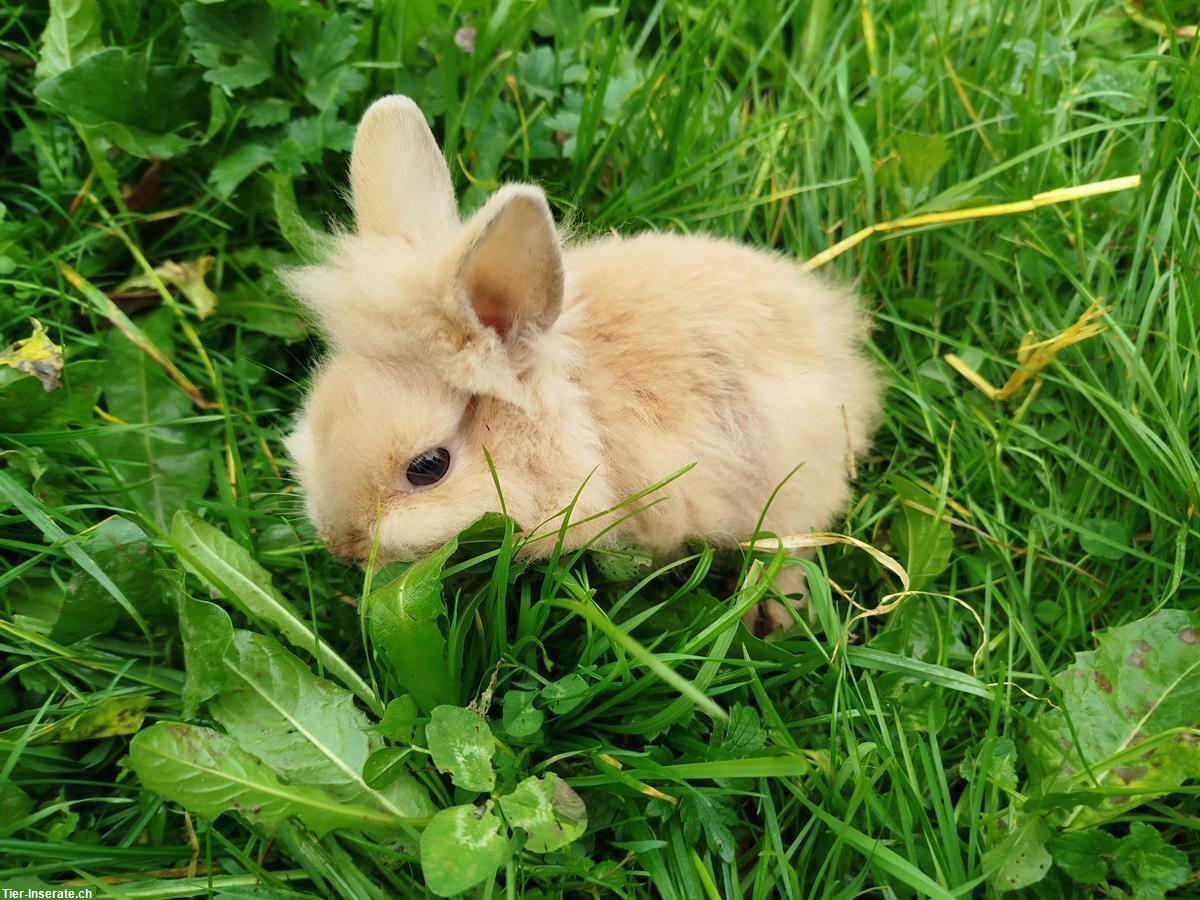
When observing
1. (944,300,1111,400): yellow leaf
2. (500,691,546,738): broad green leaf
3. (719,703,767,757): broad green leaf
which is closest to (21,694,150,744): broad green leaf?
(500,691,546,738): broad green leaf

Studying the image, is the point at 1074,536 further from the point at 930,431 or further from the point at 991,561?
the point at 930,431

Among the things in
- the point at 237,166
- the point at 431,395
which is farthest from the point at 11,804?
the point at 237,166

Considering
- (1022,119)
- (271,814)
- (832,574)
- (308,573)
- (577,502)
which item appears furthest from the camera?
(1022,119)

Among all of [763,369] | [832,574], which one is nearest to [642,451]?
[763,369]

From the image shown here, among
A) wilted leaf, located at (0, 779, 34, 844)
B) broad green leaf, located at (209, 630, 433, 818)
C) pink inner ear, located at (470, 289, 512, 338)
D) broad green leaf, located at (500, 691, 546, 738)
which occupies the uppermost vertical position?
pink inner ear, located at (470, 289, 512, 338)

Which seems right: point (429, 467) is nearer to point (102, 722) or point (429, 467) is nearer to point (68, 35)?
point (102, 722)

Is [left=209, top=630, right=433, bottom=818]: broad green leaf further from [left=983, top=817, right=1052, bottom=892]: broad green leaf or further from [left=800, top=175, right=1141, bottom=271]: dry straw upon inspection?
[left=800, top=175, right=1141, bottom=271]: dry straw

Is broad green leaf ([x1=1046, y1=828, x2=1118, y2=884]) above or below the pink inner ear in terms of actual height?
below
